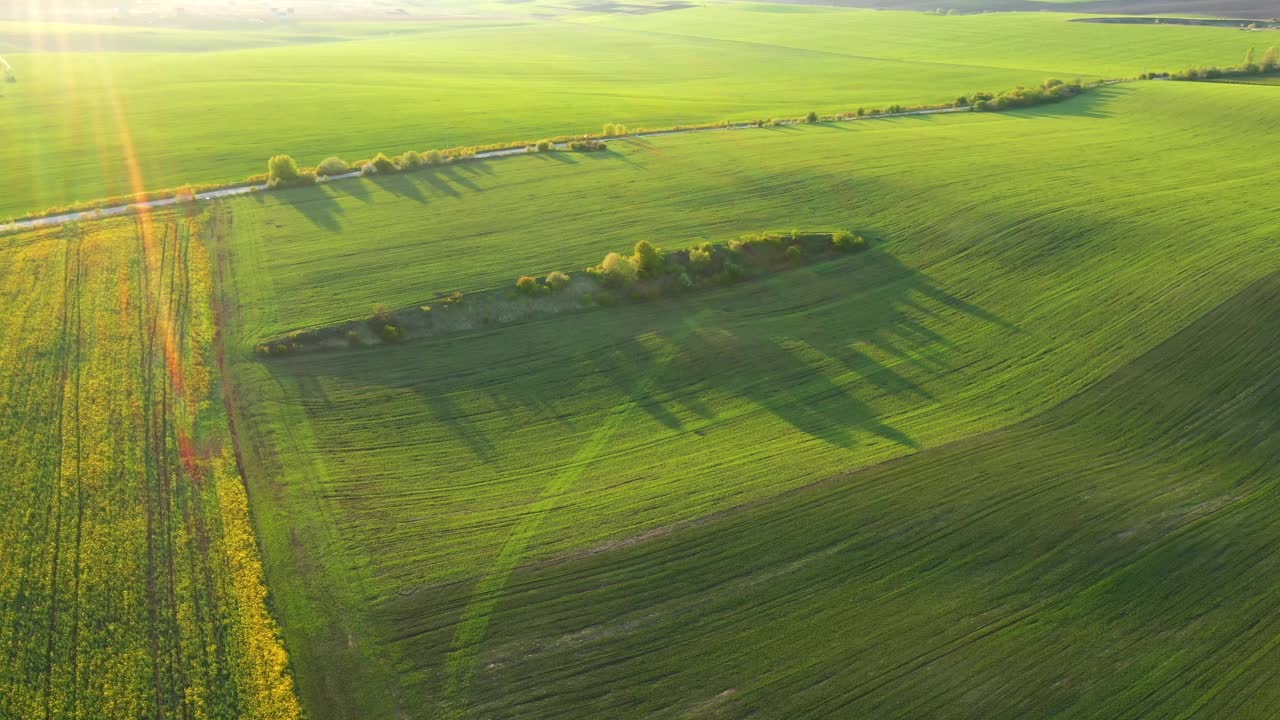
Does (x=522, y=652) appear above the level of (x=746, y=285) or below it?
below

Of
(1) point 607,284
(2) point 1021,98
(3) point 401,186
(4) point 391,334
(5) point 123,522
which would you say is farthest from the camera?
(2) point 1021,98

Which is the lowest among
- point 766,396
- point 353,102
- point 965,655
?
point 965,655

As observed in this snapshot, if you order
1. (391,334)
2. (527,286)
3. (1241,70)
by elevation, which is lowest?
(391,334)

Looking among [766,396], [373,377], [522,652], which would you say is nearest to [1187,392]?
[766,396]

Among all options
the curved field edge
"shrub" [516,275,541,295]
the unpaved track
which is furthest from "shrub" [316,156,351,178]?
the curved field edge

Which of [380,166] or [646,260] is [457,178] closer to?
[380,166]

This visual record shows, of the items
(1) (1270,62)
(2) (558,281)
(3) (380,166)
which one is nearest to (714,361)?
A: (2) (558,281)

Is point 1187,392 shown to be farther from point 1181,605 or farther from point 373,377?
point 373,377
